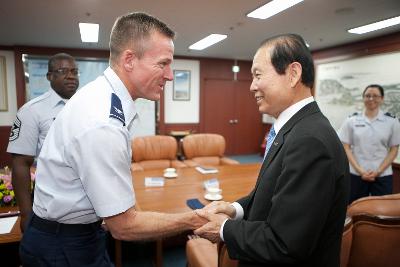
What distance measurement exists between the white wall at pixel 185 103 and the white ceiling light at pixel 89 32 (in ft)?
7.71

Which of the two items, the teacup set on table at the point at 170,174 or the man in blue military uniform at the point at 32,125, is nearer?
the man in blue military uniform at the point at 32,125

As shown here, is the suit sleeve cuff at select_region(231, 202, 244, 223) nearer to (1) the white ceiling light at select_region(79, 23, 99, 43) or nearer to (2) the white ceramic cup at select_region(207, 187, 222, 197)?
(2) the white ceramic cup at select_region(207, 187, 222, 197)

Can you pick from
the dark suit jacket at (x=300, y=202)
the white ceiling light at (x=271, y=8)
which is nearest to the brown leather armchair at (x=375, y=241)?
the dark suit jacket at (x=300, y=202)

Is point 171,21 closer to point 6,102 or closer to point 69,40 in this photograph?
point 69,40

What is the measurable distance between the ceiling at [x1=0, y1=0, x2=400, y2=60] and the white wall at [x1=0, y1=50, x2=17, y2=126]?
625mm

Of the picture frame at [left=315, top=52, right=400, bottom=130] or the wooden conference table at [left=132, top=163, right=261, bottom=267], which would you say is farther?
the picture frame at [left=315, top=52, right=400, bottom=130]

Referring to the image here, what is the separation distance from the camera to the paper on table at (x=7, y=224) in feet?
5.99

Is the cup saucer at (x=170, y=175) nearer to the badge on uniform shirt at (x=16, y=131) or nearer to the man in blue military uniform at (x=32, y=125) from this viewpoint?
the man in blue military uniform at (x=32, y=125)

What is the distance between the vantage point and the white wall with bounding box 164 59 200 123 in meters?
7.68

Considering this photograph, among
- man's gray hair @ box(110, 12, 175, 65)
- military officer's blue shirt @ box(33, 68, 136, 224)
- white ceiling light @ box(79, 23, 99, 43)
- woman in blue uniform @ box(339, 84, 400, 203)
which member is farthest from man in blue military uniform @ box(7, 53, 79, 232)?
woman in blue uniform @ box(339, 84, 400, 203)

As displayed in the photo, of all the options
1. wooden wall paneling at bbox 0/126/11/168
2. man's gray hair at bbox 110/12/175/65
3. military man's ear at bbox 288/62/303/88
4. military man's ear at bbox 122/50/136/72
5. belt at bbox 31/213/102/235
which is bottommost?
wooden wall paneling at bbox 0/126/11/168

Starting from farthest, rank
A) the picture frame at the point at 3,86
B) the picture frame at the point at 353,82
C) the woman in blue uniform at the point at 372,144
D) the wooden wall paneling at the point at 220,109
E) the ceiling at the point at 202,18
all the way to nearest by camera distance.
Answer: the wooden wall paneling at the point at 220,109
the picture frame at the point at 3,86
the picture frame at the point at 353,82
the ceiling at the point at 202,18
the woman in blue uniform at the point at 372,144

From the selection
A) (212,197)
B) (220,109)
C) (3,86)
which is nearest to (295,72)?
(212,197)

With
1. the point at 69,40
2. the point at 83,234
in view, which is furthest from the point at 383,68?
the point at 69,40
